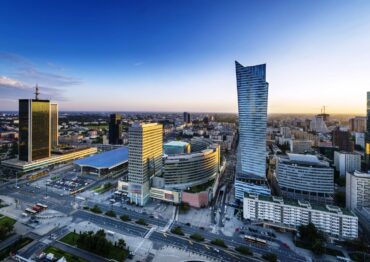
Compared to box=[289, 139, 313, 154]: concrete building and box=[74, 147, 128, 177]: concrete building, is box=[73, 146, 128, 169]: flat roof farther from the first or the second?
box=[289, 139, 313, 154]: concrete building

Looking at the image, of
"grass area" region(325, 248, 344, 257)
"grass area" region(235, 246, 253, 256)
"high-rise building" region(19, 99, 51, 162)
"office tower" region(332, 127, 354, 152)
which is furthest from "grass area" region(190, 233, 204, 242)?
"office tower" region(332, 127, 354, 152)

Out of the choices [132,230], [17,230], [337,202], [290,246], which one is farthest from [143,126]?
[337,202]

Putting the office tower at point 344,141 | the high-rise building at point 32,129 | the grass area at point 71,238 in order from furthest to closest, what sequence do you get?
the office tower at point 344,141 < the high-rise building at point 32,129 < the grass area at point 71,238

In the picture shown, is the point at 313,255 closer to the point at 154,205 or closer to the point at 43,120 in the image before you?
the point at 154,205

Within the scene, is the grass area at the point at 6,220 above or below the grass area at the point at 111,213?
below

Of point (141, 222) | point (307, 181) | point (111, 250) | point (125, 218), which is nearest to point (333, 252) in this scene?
point (307, 181)

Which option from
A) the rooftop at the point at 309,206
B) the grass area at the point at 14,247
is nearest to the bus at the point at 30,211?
the grass area at the point at 14,247

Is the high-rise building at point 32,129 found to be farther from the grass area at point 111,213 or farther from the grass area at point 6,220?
the grass area at point 111,213
